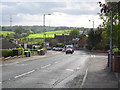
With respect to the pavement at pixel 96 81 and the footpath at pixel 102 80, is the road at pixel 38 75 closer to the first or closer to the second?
the pavement at pixel 96 81

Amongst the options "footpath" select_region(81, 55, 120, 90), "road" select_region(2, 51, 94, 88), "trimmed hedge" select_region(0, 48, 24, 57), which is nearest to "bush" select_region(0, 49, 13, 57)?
"trimmed hedge" select_region(0, 48, 24, 57)

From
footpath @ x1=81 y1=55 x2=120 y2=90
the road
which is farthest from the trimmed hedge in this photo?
footpath @ x1=81 y1=55 x2=120 y2=90

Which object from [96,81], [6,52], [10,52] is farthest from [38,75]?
[10,52]

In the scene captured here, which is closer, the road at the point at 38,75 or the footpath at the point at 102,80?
the footpath at the point at 102,80

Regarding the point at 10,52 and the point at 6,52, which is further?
the point at 10,52

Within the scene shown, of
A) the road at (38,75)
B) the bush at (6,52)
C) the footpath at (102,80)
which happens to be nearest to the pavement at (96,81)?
the footpath at (102,80)

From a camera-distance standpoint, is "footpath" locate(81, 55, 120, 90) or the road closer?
"footpath" locate(81, 55, 120, 90)

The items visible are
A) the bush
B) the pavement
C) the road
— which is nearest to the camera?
the pavement

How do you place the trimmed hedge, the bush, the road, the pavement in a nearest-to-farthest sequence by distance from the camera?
the pavement → the road → the bush → the trimmed hedge

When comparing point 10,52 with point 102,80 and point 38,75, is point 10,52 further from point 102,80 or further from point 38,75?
point 102,80

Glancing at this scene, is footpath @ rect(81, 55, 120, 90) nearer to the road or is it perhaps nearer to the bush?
the road

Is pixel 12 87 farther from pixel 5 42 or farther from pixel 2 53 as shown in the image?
pixel 5 42

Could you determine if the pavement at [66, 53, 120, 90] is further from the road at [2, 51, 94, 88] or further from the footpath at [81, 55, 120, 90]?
the road at [2, 51, 94, 88]

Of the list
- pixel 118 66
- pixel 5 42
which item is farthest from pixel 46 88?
pixel 5 42
